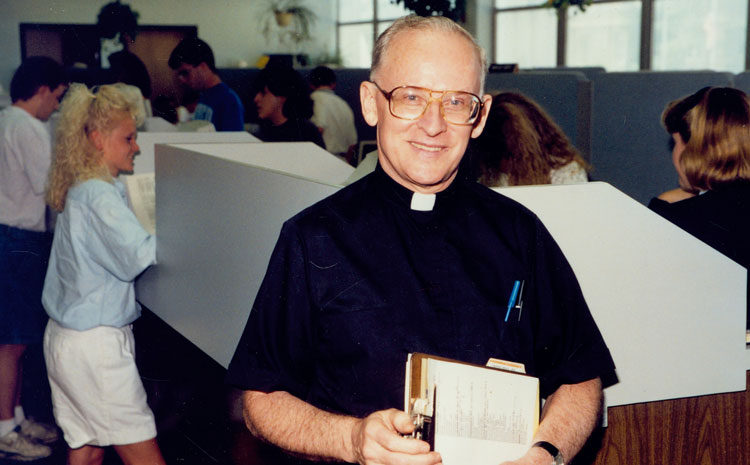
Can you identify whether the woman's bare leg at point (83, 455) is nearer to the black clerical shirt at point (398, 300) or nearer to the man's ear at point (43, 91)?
the black clerical shirt at point (398, 300)

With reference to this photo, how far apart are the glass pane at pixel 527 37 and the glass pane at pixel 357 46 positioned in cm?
245

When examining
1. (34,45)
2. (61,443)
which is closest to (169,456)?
(61,443)

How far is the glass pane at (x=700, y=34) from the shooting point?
6.88 metres

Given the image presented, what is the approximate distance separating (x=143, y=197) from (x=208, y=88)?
3.35 feet

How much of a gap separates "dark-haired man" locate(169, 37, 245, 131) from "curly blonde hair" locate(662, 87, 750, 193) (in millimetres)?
2004

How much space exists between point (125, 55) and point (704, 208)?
2.79 meters

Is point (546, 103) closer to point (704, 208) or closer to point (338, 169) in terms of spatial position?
point (338, 169)

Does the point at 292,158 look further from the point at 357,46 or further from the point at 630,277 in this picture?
the point at 357,46

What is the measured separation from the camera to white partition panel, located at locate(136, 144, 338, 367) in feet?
5.44

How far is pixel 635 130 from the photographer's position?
12.1ft

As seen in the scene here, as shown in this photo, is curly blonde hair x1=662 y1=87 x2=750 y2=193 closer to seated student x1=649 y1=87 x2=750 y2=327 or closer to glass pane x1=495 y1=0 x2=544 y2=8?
seated student x1=649 y1=87 x2=750 y2=327

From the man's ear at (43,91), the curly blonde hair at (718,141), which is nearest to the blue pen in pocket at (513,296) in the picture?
the curly blonde hair at (718,141)

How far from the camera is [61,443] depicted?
305 centimetres

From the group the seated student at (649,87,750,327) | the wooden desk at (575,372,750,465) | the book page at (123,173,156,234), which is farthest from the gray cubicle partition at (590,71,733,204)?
the wooden desk at (575,372,750,465)
